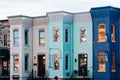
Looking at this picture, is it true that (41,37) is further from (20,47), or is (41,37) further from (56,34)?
(56,34)

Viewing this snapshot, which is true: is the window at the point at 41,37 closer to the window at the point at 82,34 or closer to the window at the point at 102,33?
the window at the point at 82,34

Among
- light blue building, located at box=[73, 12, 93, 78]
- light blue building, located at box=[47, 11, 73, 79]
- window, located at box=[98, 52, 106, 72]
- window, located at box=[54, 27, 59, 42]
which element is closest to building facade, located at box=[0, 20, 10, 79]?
light blue building, located at box=[47, 11, 73, 79]

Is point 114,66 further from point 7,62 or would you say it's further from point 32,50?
point 7,62

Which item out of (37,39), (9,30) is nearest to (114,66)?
(37,39)

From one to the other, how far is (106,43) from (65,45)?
6.04 meters

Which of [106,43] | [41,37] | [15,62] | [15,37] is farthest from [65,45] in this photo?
[15,62]

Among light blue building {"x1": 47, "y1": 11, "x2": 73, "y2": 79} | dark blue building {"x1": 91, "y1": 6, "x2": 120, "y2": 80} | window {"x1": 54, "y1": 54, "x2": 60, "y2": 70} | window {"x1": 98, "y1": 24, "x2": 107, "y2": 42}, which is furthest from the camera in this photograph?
window {"x1": 54, "y1": 54, "x2": 60, "y2": 70}

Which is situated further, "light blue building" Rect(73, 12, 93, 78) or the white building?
the white building

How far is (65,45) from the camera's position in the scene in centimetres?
5228

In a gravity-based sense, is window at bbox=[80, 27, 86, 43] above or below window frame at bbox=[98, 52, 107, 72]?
above

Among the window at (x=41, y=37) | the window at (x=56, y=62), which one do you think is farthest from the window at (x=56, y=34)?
the window at (x=41, y=37)

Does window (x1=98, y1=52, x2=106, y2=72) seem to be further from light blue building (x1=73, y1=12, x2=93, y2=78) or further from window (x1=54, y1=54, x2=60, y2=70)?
window (x1=54, y1=54, x2=60, y2=70)

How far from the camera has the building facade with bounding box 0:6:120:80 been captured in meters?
48.8

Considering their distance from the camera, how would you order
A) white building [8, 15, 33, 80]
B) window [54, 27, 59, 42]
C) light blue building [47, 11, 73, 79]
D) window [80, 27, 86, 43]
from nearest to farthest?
light blue building [47, 11, 73, 79], window [80, 27, 86, 43], window [54, 27, 59, 42], white building [8, 15, 33, 80]
